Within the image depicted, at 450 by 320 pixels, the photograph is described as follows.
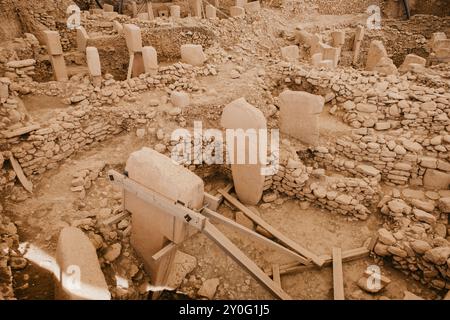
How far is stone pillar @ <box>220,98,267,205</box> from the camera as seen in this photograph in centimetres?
466

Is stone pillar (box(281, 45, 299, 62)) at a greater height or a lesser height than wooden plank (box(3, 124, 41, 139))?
greater

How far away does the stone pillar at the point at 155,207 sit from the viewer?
3266 millimetres

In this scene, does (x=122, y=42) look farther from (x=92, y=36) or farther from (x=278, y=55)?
(x=278, y=55)

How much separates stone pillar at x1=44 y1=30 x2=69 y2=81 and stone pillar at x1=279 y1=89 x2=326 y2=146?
494 centimetres

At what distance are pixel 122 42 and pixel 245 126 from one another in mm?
5599

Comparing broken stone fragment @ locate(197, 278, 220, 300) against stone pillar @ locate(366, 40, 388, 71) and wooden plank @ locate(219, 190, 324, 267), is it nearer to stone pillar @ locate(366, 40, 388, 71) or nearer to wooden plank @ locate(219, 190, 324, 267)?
wooden plank @ locate(219, 190, 324, 267)

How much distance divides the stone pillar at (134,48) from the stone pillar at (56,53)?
4.76 ft

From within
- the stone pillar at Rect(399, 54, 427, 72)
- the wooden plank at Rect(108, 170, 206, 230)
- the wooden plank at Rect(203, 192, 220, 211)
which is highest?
the stone pillar at Rect(399, 54, 427, 72)

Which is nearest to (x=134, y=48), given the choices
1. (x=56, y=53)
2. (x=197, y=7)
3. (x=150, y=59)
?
(x=150, y=59)

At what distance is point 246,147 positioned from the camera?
4.86 m

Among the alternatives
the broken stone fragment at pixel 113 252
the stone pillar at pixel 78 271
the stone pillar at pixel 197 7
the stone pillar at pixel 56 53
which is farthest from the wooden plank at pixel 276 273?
the stone pillar at pixel 197 7

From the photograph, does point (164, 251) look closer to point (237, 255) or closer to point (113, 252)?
point (237, 255)

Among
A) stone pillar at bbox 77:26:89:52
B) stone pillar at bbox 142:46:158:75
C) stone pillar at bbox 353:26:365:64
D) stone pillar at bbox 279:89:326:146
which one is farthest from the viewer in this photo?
stone pillar at bbox 353:26:365:64

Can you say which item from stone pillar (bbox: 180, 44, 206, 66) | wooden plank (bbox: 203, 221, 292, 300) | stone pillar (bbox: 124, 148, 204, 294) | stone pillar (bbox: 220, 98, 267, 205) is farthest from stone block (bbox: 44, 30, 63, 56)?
wooden plank (bbox: 203, 221, 292, 300)
